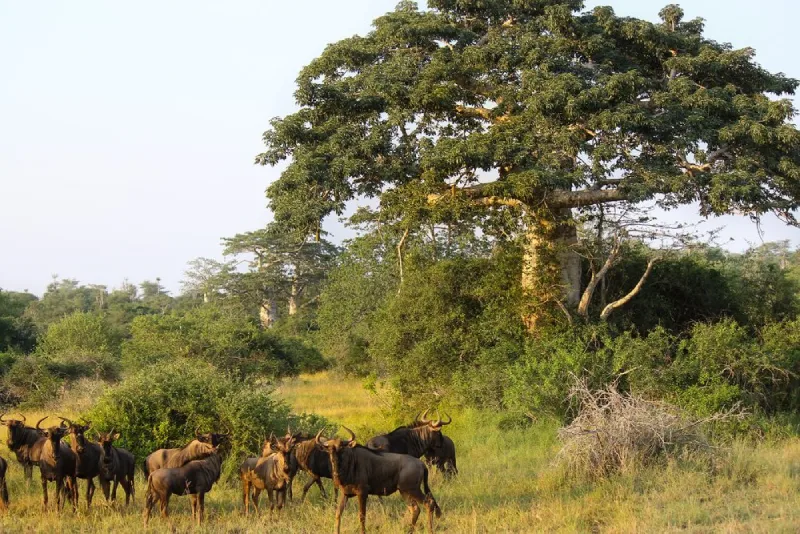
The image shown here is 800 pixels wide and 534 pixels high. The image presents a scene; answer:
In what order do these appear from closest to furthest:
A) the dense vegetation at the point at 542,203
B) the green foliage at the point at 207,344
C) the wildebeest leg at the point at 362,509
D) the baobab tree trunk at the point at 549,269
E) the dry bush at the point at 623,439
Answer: the wildebeest leg at the point at 362,509 < the dry bush at the point at 623,439 < the dense vegetation at the point at 542,203 < the baobab tree trunk at the point at 549,269 < the green foliage at the point at 207,344

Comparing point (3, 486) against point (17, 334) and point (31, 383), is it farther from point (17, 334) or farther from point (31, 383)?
point (17, 334)

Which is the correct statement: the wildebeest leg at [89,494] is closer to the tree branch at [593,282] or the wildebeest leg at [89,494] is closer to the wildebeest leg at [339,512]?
the wildebeest leg at [339,512]

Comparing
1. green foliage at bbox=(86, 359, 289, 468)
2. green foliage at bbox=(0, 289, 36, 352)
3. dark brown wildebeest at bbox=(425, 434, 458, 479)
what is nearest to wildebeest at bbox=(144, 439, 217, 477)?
green foliage at bbox=(86, 359, 289, 468)

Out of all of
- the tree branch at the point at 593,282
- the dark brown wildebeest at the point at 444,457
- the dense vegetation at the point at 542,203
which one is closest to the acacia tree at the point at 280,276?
the dense vegetation at the point at 542,203

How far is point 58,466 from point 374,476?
3.76 metres

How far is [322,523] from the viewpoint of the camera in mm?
8781

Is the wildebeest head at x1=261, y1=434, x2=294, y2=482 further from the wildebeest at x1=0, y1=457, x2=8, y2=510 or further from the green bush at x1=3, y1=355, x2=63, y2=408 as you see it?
the green bush at x1=3, y1=355, x2=63, y2=408

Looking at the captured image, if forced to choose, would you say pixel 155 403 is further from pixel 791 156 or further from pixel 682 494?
pixel 791 156

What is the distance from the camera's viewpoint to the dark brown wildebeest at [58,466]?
930 centimetres

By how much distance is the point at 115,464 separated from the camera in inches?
381

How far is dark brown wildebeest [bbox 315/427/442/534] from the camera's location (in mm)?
8219

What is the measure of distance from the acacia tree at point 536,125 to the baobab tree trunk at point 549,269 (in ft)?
0.11

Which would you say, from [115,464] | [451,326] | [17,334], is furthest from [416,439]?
[17,334]

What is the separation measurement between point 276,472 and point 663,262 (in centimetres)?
1163
